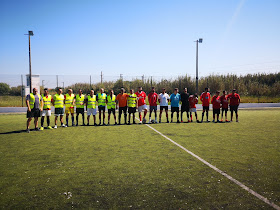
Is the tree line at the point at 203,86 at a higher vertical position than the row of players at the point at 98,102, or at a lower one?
higher

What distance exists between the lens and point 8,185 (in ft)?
14.0

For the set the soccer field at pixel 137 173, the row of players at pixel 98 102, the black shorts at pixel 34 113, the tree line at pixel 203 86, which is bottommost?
the soccer field at pixel 137 173

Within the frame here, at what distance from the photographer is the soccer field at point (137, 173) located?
3.62m

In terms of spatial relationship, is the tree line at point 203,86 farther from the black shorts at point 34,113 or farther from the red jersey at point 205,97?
the black shorts at point 34,113

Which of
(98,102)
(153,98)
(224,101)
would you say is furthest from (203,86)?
(98,102)

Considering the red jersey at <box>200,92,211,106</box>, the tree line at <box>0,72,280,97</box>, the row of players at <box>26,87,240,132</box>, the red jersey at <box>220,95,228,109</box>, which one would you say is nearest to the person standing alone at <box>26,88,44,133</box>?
the row of players at <box>26,87,240,132</box>

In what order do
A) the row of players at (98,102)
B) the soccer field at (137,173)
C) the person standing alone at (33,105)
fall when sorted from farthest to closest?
the row of players at (98,102) → the person standing alone at (33,105) → the soccer field at (137,173)

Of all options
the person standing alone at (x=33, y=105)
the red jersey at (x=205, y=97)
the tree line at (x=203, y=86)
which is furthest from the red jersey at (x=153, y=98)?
the tree line at (x=203, y=86)

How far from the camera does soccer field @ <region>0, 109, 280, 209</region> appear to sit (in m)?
3.62

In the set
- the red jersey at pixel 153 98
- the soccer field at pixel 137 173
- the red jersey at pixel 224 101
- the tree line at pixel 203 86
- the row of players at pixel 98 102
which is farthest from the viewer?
the tree line at pixel 203 86

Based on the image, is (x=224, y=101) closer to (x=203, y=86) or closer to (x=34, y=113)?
(x=34, y=113)

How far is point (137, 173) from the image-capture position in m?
4.83

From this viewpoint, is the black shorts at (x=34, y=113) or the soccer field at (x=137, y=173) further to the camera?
the black shorts at (x=34, y=113)

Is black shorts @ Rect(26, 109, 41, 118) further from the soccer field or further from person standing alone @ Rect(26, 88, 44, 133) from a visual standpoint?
the soccer field
